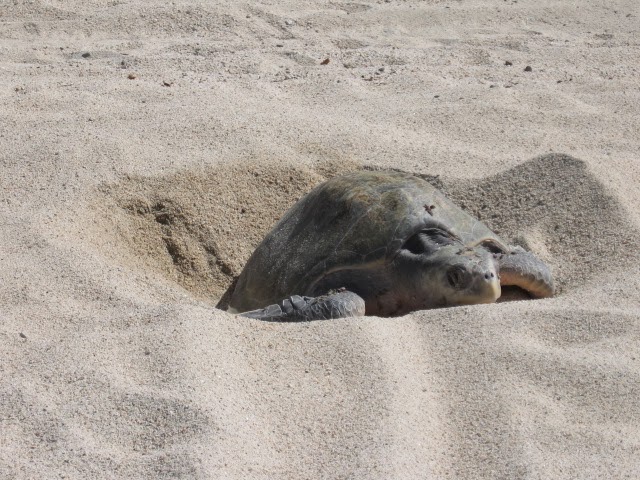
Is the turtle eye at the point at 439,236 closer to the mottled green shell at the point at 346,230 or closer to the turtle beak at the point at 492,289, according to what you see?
the mottled green shell at the point at 346,230

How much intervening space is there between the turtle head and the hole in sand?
0.53 metres

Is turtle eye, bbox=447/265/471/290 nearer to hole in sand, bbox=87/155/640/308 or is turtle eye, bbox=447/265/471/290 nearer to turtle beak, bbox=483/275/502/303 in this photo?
turtle beak, bbox=483/275/502/303

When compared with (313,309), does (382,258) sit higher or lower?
higher

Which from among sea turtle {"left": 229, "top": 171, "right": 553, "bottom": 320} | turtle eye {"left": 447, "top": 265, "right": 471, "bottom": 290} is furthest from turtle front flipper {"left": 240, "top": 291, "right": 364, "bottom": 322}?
turtle eye {"left": 447, "top": 265, "right": 471, "bottom": 290}

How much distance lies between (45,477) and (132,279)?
130 cm

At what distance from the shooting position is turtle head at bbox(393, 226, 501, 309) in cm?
315

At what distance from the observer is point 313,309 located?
124 inches

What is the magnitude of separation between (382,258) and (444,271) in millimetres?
260

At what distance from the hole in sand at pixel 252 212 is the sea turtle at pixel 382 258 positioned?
0.36 m

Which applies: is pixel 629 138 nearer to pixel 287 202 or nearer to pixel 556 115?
pixel 556 115

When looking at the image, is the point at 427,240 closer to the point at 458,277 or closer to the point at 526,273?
the point at 458,277

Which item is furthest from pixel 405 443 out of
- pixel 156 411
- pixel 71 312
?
pixel 71 312

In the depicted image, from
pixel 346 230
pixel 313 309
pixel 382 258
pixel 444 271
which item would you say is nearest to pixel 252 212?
pixel 346 230

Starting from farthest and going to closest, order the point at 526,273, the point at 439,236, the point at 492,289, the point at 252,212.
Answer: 1. the point at 252,212
2. the point at 439,236
3. the point at 526,273
4. the point at 492,289
